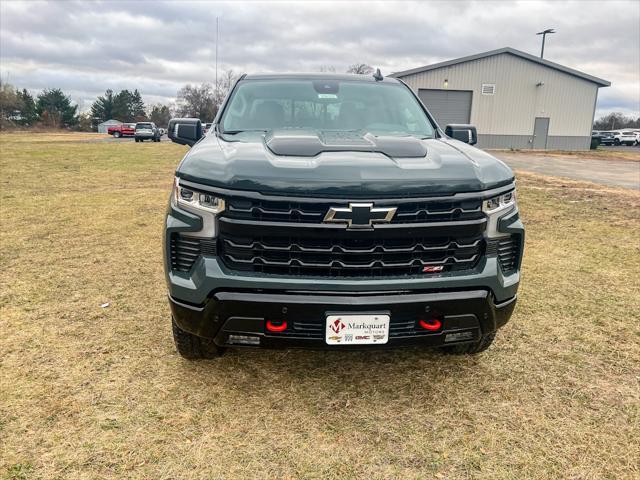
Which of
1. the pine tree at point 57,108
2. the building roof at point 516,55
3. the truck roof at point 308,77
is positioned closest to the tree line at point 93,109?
the pine tree at point 57,108

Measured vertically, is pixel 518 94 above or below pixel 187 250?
above

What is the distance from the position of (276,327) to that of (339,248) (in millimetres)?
494

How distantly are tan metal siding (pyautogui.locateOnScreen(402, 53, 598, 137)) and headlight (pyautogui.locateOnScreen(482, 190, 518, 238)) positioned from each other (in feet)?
92.1

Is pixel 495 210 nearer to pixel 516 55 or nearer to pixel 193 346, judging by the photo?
pixel 193 346

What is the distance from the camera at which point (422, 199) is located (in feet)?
7.74

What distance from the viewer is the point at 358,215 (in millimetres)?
2312

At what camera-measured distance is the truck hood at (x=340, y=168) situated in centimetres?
232

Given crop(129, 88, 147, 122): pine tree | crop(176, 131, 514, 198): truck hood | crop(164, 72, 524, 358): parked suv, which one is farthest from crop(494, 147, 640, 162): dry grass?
crop(129, 88, 147, 122): pine tree

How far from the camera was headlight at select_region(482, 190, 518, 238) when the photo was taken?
250 centimetres

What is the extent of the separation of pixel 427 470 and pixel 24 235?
5.77 meters

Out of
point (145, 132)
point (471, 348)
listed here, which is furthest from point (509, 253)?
point (145, 132)

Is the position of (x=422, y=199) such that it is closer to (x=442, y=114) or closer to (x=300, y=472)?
(x=300, y=472)

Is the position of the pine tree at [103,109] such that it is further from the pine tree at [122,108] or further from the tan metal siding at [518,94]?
the tan metal siding at [518,94]

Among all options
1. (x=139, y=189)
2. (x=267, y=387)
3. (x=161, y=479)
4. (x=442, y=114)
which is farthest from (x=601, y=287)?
(x=442, y=114)
